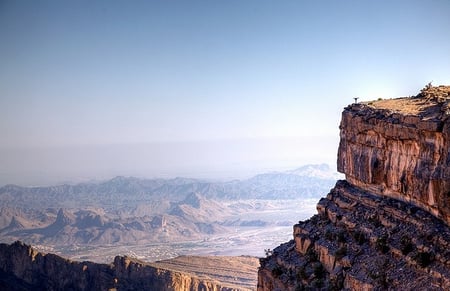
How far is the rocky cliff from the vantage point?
22812 millimetres

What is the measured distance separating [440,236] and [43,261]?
261 ft

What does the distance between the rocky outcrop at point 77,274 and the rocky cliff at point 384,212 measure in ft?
172

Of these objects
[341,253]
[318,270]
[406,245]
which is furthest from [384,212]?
[318,270]

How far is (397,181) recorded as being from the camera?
2692 cm

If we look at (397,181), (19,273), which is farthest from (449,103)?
(19,273)

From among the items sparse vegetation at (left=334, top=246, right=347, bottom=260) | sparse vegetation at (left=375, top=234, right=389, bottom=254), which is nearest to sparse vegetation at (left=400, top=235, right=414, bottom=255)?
sparse vegetation at (left=375, top=234, right=389, bottom=254)

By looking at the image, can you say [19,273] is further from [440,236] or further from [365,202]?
[440,236]

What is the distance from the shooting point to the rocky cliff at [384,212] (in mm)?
22812

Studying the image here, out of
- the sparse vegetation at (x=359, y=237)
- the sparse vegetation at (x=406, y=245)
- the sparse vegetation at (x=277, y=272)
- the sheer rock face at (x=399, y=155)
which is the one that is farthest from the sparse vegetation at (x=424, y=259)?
the sparse vegetation at (x=277, y=272)

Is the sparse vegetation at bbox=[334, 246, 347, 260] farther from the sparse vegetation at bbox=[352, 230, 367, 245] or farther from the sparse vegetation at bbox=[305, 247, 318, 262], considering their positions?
the sparse vegetation at bbox=[305, 247, 318, 262]

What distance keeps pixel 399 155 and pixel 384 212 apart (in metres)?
2.78

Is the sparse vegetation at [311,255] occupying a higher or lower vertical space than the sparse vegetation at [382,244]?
lower

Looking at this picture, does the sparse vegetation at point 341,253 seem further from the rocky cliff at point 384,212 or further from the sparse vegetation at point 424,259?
the sparse vegetation at point 424,259

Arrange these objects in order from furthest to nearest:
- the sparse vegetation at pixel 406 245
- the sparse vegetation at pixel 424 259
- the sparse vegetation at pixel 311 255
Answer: the sparse vegetation at pixel 311 255 < the sparse vegetation at pixel 406 245 < the sparse vegetation at pixel 424 259
